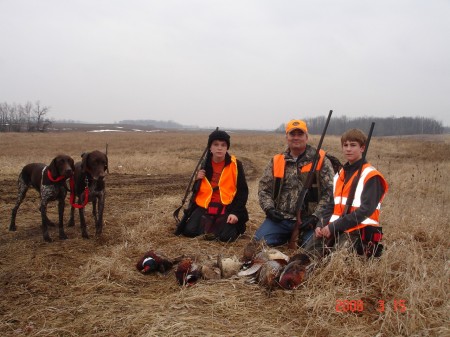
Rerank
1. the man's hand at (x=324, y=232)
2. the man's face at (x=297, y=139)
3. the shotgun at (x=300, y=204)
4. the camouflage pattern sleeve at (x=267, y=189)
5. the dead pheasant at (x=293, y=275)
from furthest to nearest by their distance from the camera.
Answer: the camouflage pattern sleeve at (x=267, y=189) → the man's face at (x=297, y=139) → the shotgun at (x=300, y=204) → the man's hand at (x=324, y=232) → the dead pheasant at (x=293, y=275)

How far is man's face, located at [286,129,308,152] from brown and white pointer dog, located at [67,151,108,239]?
8.93 feet

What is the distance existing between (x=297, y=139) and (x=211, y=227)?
5.89ft

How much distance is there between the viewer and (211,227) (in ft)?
17.6

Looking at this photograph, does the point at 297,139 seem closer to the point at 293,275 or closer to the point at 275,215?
the point at 275,215

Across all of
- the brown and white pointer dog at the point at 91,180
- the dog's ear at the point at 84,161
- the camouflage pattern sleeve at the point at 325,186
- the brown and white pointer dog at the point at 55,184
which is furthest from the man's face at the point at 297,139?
the brown and white pointer dog at the point at 55,184

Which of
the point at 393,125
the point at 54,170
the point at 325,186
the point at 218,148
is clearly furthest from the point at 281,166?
the point at 393,125

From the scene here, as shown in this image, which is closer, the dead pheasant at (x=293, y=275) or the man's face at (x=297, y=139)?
the dead pheasant at (x=293, y=275)

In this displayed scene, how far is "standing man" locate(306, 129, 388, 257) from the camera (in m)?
3.68

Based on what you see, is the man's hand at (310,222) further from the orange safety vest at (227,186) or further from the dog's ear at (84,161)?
the dog's ear at (84,161)

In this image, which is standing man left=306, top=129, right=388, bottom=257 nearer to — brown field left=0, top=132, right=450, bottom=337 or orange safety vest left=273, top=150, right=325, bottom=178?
brown field left=0, top=132, right=450, bottom=337

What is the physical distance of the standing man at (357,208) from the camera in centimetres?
368

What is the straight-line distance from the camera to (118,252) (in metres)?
4.53

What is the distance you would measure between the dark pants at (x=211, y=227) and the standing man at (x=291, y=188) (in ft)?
1.36

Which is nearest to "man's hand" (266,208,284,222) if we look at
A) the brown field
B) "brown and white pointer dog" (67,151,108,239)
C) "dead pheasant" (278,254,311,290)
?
the brown field
